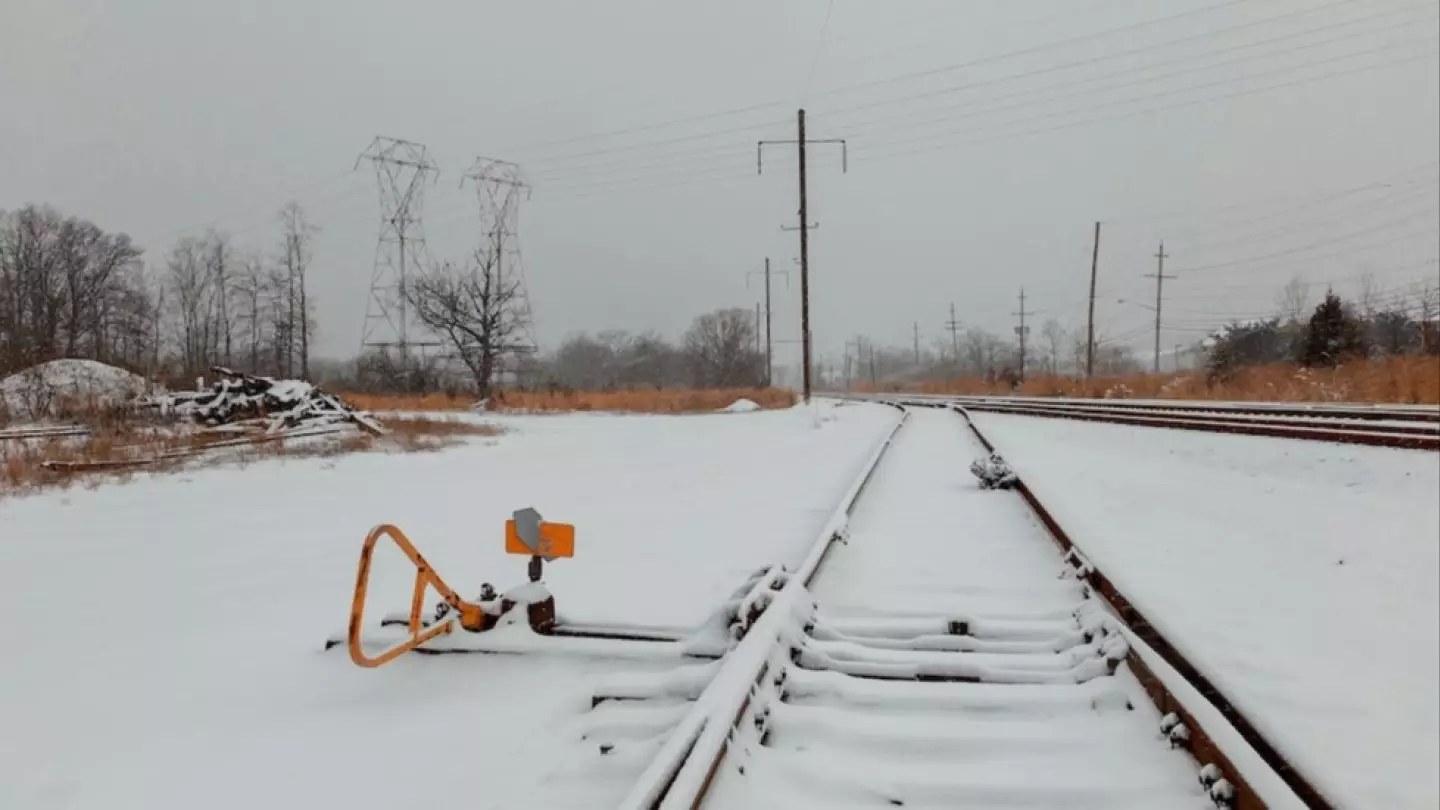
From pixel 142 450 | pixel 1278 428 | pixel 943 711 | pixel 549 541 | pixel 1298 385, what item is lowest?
pixel 943 711

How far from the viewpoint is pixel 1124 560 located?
6.65m

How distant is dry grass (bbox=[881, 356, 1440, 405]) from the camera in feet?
67.3

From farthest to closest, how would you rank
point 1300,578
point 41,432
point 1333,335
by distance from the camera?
point 1333,335 < point 41,432 < point 1300,578

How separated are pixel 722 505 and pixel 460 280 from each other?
44424mm

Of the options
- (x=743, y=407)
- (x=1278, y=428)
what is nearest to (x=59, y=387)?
(x=1278, y=428)

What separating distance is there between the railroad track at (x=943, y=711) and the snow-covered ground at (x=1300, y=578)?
0.90ft

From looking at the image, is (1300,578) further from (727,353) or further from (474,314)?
(727,353)

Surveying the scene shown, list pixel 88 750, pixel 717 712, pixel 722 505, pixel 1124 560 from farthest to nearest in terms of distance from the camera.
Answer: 1. pixel 722 505
2. pixel 1124 560
3. pixel 88 750
4. pixel 717 712

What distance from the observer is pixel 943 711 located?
3006 millimetres

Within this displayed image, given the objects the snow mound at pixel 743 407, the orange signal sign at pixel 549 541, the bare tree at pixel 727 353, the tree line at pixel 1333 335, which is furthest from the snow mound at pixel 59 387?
the bare tree at pixel 727 353

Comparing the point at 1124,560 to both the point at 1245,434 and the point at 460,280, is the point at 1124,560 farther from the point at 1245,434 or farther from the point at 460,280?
the point at 460,280

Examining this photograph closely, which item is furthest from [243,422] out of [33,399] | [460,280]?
[460,280]

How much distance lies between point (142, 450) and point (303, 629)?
1019cm

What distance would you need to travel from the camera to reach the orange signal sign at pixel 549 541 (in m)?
3.77
